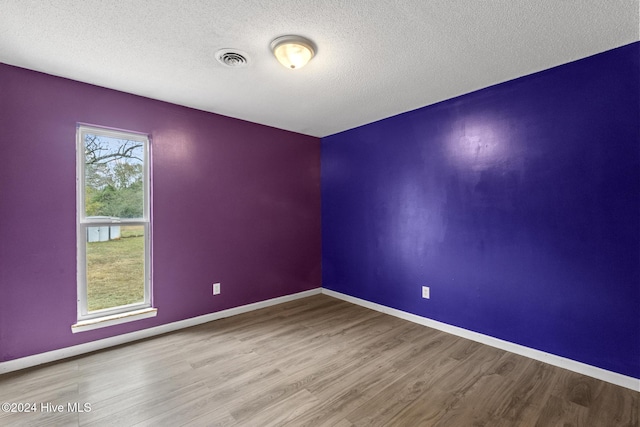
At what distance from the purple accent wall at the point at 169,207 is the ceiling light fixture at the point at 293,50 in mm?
1616

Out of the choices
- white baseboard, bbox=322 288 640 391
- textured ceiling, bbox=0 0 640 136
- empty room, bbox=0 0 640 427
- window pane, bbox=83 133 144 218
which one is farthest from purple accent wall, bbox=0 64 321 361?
white baseboard, bbox=322 288 640 391

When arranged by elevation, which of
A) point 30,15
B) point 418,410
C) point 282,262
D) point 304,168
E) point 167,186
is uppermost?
point 30,15

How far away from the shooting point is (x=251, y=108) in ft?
10.2

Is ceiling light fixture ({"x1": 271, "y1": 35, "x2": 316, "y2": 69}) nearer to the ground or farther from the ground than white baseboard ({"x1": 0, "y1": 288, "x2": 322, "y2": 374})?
farther from the ground

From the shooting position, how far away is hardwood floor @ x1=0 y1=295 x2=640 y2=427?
168 centimetres

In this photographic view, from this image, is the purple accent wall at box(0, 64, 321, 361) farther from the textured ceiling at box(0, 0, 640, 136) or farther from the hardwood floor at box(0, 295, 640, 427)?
the hardwood floor at box(0, 295, 640, 427)

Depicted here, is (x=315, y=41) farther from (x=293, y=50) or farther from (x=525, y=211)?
(x=525, y=211)

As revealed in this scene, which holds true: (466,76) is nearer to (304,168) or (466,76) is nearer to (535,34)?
(535,34)

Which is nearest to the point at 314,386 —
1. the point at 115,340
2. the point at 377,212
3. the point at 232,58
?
the point at 115,340

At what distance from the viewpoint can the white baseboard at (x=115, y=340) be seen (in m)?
2.21

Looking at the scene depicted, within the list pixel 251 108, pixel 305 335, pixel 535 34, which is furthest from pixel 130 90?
pixel 535 34

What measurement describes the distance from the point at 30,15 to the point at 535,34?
3149 mm

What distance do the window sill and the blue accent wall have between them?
A: 101 inches

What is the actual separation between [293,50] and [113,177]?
2.15 m
